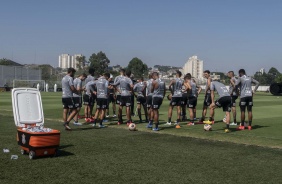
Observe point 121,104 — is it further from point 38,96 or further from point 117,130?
point 38,96

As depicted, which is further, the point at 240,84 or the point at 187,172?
the point at 240,84

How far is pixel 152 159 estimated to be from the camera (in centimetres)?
847

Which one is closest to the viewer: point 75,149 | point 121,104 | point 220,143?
point 75,149

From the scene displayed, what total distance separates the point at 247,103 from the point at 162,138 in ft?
13.5

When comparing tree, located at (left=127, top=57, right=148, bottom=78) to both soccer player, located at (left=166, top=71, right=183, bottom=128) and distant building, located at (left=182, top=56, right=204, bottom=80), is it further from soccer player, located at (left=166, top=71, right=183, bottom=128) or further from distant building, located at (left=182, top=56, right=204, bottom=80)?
soccer player, located at (left=166, top=71, right=183, bottom=128)

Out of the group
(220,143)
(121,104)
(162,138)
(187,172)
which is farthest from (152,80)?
(187,172)

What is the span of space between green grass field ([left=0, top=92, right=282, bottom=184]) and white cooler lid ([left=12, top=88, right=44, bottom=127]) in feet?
2.61

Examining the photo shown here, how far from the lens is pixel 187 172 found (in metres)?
7.35

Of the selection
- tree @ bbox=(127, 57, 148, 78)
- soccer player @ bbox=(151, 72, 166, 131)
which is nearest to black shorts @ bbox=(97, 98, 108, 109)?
soccer player @ bbox=(151, 72, 166, 131)

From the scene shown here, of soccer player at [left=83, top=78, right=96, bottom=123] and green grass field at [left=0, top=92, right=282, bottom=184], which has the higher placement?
soccer player at [left=83, top=78, right=96, bottom=123]

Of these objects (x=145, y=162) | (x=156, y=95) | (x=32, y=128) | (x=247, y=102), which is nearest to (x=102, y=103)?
(x=156, y=95)

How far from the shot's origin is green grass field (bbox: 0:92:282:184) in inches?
272

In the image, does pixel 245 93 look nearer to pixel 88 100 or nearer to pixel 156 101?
pixel 156 101

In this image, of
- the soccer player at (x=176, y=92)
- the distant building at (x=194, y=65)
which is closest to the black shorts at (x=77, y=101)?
the soccer player at (x=176, y=92)
